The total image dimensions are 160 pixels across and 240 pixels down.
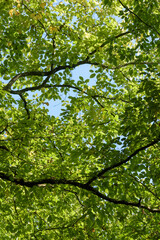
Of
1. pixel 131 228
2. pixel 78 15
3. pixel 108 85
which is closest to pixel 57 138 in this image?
pixel 108 85

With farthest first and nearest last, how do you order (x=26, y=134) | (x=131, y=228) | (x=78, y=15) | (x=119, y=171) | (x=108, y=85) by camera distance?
(x=78, y=15) < (x=108, y=85) < (x=26, y=134) < (x=131, y=228) < (x=119, y=171)

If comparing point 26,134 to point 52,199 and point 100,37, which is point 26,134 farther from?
point 100,37

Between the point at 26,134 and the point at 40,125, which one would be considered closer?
the point at 26,134

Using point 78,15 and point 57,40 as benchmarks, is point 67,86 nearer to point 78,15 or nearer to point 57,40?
point 57,40

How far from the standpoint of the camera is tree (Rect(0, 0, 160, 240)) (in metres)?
5.32

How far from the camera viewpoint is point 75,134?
7.58 m

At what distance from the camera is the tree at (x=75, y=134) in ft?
17.4

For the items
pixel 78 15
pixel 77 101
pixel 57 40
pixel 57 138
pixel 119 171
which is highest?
pixel 78 15

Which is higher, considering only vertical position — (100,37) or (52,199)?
(100,37)

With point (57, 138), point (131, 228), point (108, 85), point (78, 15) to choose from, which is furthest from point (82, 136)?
point (78, 15)

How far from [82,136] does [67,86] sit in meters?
1.99

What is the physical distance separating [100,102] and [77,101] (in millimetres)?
1105

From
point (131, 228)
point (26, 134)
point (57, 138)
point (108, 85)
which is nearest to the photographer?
point (131, 228)

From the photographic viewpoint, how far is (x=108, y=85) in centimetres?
809
